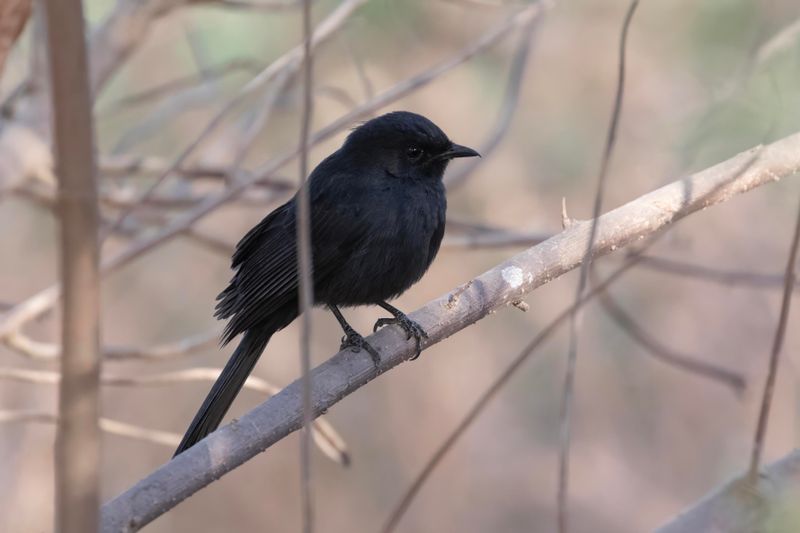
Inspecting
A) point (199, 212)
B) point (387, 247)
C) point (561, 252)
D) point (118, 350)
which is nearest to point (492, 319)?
point (118, 350)

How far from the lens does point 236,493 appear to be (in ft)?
26.3

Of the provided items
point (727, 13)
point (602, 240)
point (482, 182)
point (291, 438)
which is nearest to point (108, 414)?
point (291, 438)

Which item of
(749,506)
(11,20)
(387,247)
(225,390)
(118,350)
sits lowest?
(749,506)

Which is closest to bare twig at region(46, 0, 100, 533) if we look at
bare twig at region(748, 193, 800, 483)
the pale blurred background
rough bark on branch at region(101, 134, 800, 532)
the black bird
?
bare twig at region(748, 193, 800, 483)

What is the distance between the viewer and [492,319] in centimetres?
815

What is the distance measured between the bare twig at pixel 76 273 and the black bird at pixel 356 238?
84.9 inches

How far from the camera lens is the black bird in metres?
3.57

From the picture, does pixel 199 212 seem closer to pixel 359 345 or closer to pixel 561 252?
pixel 359 345

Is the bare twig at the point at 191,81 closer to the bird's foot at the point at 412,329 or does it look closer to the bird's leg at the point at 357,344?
the bird's leg at the point at 357,344

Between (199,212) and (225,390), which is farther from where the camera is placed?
(199,212)

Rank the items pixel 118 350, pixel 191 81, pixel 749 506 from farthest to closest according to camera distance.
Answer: pixel 191 81
pixel 118 350
pixel 749 506

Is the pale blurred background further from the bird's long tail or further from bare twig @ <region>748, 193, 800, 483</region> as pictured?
bare twig @ <region>748, 193, 800, 483</region>

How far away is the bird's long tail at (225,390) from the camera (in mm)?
3137

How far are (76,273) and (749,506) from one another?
4.68ft
